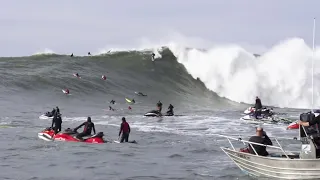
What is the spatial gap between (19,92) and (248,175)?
3679 centimetres

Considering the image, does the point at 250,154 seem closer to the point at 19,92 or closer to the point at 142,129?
the point at 142,129

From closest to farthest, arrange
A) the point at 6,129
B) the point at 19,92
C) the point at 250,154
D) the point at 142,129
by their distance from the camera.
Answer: the point at 250,154
the point at 6,129
the point at 142,129
the point at 19,92

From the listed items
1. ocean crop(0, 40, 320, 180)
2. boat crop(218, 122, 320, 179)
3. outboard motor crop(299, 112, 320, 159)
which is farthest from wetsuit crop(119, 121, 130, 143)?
outboard motor crop(299, 112, 320, 159)

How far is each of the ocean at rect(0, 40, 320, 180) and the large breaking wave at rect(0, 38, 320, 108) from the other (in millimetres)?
116

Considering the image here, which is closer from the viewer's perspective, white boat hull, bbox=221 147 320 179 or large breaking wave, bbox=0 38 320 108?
white boat hull, bbox=221 147 320 179

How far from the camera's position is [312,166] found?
14750 mm

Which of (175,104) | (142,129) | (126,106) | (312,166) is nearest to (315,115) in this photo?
(312,166)

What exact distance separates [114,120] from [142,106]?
1171 centimetres

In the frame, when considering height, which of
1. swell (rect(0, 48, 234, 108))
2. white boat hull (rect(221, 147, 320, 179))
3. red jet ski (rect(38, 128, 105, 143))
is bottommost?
white boat hull (rect(221, 147, 320, 179))

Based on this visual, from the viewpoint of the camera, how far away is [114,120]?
3631 centimetres

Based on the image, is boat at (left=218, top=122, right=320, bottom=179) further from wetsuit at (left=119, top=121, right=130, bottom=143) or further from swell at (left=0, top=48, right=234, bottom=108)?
swell at (left=0, top=48, right=234, bottom=108)

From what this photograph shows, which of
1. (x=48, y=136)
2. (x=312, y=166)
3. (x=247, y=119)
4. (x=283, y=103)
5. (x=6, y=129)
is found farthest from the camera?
(x=283, y=103)

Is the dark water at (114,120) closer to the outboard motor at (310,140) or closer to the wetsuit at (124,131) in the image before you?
the wetsuit at (124,131)

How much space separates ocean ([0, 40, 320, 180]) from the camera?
61.5 ft
